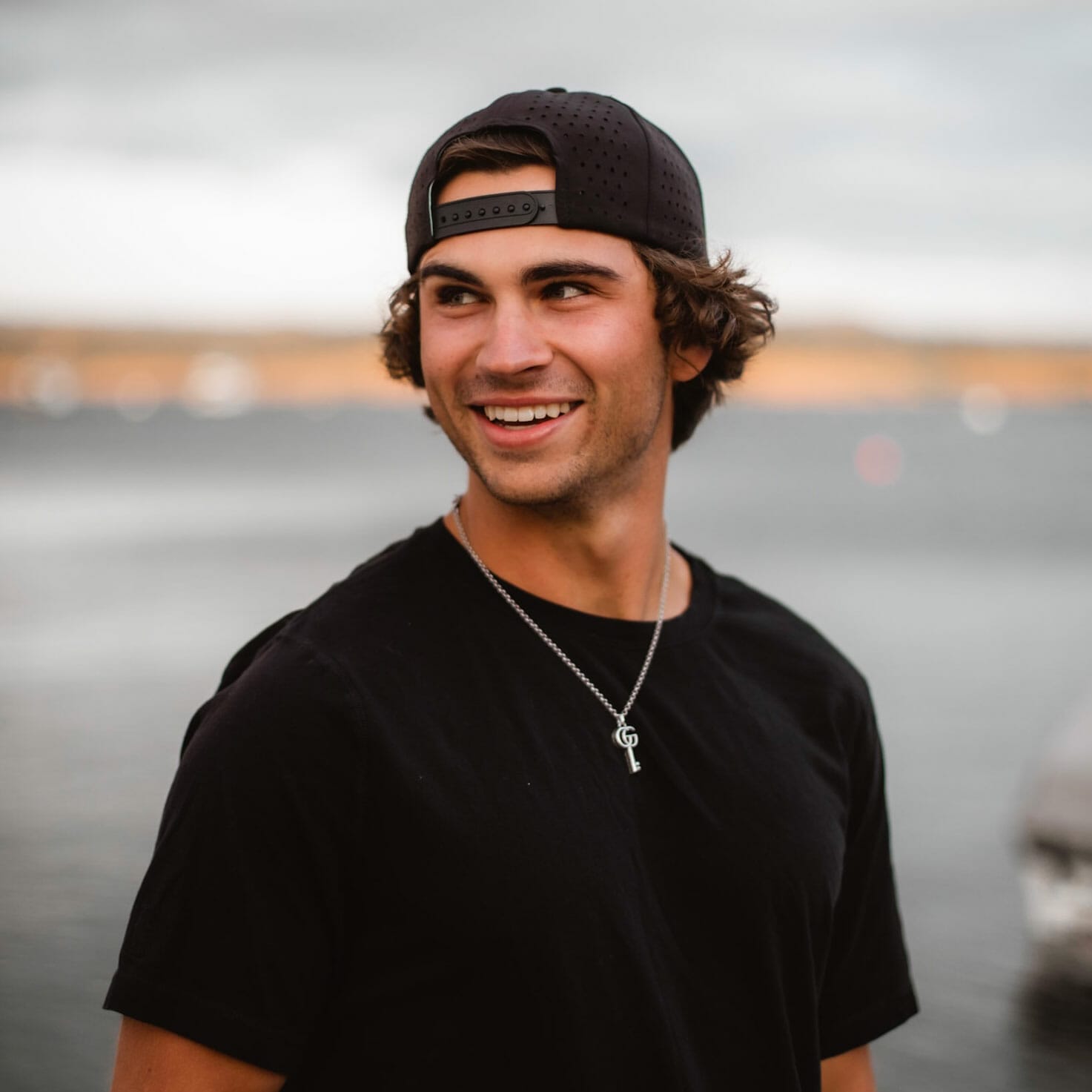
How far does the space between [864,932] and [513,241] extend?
147 cm

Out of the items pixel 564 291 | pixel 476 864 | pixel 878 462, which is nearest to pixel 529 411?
pixel 564 291

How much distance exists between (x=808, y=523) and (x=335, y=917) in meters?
71.1

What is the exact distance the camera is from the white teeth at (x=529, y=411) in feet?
7.27

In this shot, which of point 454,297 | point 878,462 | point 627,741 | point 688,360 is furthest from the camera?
point 878,462

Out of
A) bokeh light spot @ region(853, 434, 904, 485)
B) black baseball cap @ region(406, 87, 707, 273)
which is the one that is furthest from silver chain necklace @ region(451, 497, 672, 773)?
bokeh light spot @ region(853, 434, 904, 485)

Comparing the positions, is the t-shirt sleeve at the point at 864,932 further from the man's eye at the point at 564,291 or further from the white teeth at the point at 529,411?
the man's eye at the point at 564,291

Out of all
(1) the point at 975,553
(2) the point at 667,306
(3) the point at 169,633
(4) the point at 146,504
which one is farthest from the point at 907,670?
(4) the point at 146,504

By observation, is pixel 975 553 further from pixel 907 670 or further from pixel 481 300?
pixel 481 300

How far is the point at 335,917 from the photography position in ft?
6.11

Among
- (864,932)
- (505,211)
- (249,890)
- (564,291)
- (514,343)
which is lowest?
(864,932)

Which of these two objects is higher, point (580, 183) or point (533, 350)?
point (580, 183)

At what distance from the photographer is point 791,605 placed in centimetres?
3478

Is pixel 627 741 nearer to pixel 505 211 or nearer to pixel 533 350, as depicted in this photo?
pixel 533 350

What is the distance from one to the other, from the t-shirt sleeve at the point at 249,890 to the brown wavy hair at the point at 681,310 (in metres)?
1.03
